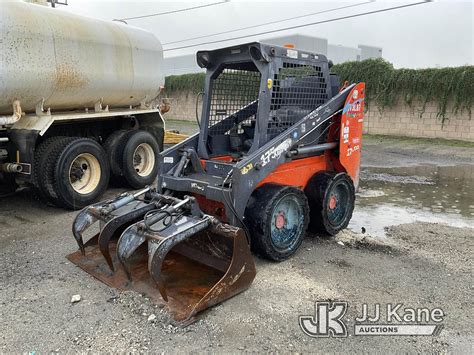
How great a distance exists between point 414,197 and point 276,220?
399 cm

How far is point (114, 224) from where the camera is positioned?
12.7 ft

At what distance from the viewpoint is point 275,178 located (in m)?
4.61

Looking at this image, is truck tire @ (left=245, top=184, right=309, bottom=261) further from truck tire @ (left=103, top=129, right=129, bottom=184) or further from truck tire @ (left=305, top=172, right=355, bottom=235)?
truck tire @ (left=103, top=129, right=129, bottom=184)

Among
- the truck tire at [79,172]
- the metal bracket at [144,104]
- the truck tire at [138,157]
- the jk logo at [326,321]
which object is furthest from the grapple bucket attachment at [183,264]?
the metal bracket at [144,104]

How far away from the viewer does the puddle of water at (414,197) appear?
5961mm

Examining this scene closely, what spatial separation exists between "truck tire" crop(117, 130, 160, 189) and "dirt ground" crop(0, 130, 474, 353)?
1.55 meters

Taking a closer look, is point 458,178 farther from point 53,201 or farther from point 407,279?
point 53,201

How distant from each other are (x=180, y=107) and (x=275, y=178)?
64.2 ft

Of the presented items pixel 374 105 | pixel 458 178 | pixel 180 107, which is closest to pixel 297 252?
pixel 458 178

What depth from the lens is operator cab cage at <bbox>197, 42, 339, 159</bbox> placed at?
4.45m

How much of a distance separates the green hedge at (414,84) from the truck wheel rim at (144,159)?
10337 millimetres

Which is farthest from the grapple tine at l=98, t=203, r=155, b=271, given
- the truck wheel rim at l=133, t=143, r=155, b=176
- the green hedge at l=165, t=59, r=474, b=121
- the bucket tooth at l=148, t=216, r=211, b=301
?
the green hedge at l=165, t=59, r=474, b=121

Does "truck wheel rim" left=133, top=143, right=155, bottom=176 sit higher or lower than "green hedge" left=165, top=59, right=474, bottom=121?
lower

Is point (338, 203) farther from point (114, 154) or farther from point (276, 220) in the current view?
point (114, 154)
